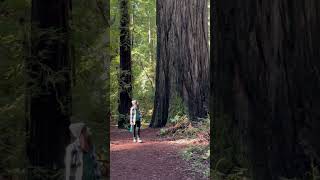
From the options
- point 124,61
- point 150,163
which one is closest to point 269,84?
point 150,163

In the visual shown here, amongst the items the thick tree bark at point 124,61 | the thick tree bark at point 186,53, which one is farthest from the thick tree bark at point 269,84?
the thick tree bark at point 124,61

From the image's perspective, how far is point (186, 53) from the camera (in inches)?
490

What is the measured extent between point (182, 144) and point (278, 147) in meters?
7.54

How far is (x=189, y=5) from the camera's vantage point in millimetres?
12289

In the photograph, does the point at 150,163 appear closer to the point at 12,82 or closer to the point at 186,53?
the point at 186,53

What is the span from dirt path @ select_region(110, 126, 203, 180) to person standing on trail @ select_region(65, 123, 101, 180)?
444 cm

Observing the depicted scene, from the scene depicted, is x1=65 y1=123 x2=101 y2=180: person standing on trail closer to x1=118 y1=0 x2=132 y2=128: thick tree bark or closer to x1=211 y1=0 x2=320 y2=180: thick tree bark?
x1=211 y1=0 x2=320 y2=180: thick tree bark

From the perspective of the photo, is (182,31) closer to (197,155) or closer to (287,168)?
(197,155)

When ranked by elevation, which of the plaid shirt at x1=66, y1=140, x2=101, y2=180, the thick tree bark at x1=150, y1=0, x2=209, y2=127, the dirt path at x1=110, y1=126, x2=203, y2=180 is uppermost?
the thick tree bark at x1=150, y1=0, x2=209, y2=127

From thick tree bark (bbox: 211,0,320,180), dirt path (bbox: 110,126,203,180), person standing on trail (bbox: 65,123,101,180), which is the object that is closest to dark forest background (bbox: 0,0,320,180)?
thick tree bark (bbox: 211,0,320,180)

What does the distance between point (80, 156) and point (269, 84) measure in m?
1.38

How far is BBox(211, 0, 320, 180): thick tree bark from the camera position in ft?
8.43

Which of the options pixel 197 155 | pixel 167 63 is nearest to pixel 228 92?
pixel 197 155

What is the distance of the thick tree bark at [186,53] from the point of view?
12.1 meters
